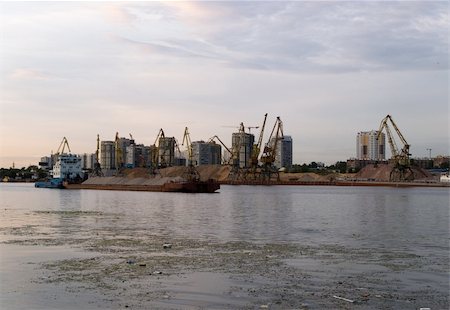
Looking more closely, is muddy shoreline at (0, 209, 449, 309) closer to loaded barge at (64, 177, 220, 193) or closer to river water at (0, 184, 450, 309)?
river water at (0, 184, 450, 309)

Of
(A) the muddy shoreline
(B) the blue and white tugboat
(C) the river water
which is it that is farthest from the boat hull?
(A) the muddy shoreline

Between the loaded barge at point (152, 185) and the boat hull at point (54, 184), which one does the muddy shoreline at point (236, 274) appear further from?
the boat hull at point (54, 184)

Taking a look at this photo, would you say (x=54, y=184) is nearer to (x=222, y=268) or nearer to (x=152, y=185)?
(x=152, y=185)

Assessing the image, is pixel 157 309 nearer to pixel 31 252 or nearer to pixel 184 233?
pixel 31 252

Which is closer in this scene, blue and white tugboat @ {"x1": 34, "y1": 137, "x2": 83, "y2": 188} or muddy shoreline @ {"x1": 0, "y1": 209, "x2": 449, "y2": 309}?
muddy shoreline @ {"x1": 0, "y1": 209, "x2": 449, "y2": 309}

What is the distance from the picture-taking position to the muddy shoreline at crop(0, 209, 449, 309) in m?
16.8

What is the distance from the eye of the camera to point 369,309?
15789 millimetres

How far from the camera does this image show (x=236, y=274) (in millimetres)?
20969

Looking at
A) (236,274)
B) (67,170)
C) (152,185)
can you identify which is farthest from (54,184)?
(236,274)

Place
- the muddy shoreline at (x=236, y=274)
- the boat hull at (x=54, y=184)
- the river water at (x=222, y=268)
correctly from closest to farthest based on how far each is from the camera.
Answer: the muddy shoreline at (x=236, y=274)
the river water at (x=222, y=268)
the boat hull at (x=54, y=184)

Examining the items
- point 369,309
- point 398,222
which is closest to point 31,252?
point 369,309

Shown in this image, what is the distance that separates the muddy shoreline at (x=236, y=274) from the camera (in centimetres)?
1683

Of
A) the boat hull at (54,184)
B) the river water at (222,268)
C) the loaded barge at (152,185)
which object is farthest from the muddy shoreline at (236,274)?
→ the boat hull at (54,184)

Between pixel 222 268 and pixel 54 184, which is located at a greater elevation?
pixel 54 184
